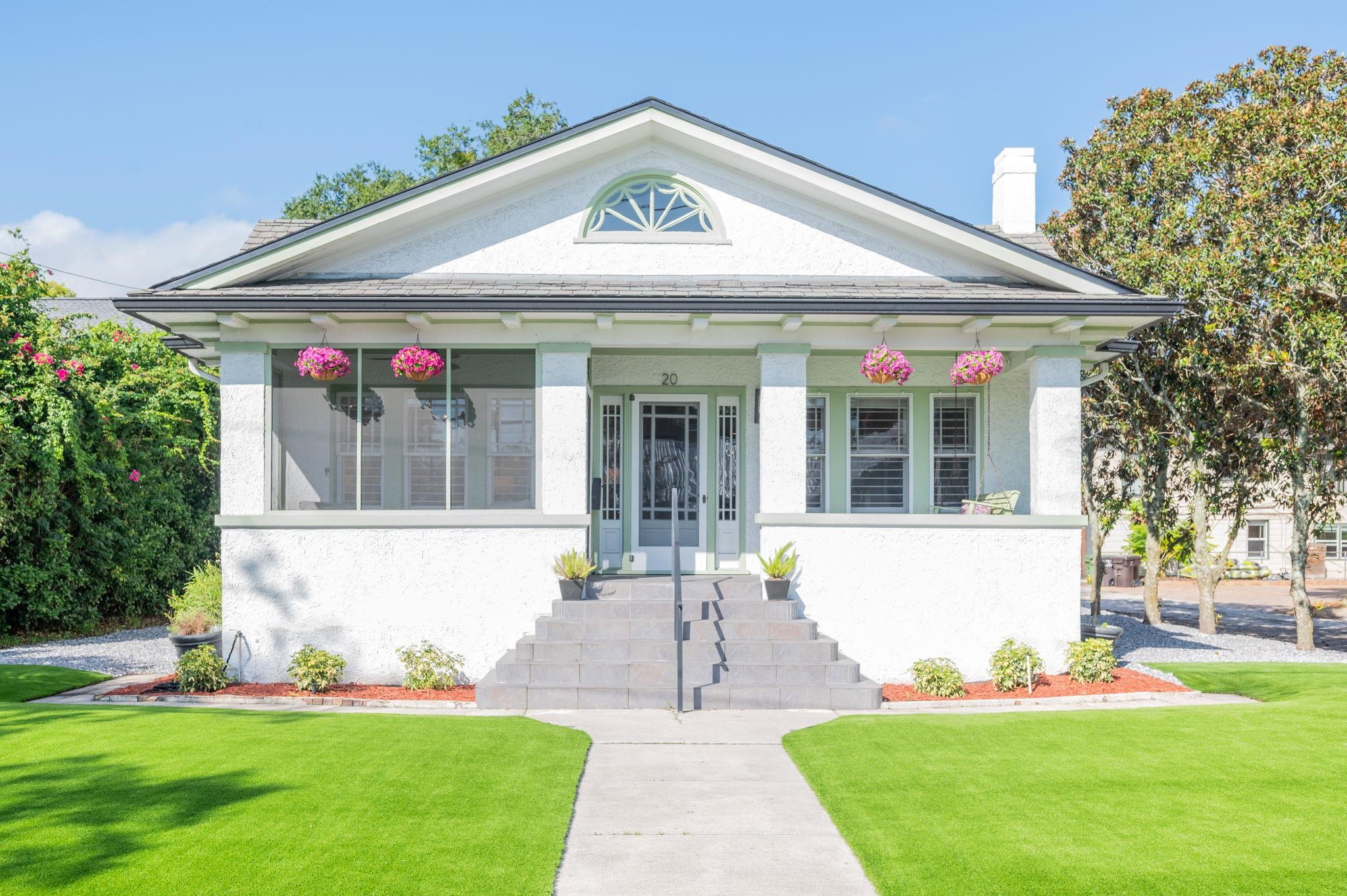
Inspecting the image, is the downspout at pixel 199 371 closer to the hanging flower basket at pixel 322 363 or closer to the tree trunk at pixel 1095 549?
the hanging flower basket at pixel 322 363

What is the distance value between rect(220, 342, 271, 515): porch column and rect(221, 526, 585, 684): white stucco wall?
0.38 meters

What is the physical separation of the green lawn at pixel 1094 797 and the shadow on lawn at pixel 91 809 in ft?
12.5

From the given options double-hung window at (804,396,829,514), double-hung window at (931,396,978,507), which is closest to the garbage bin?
double-hung window at (931,396,978,507)

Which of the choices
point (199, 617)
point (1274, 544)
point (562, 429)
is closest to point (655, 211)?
point (562, 429)

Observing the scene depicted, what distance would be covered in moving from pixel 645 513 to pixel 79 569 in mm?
8714

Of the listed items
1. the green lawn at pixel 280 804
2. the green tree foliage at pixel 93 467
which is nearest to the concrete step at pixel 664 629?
the green lawn at pixel 280 804

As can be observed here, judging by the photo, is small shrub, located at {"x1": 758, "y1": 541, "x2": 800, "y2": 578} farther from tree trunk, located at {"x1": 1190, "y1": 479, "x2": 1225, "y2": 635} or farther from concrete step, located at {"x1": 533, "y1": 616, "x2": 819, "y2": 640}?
tree trunk, located at {"x1": 1190, "y1": 479, "x2": 1225, "y2": 635}

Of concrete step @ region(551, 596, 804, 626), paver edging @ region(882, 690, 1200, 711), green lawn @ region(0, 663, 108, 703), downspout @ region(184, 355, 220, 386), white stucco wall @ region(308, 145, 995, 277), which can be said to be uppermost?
white stucco wall @ region(308, 145, 995, 277)

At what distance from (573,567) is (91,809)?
540 cm

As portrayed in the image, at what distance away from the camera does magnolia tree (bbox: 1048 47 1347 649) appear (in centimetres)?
1426

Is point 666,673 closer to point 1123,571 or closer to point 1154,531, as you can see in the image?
→ point 1154,531

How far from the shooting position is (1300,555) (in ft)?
50.9

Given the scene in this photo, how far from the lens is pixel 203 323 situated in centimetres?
1122

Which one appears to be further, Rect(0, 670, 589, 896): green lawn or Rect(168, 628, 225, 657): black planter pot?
Rect(168, 628, 225, 657): black planter pot
